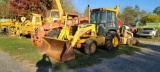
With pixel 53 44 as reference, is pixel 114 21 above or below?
above

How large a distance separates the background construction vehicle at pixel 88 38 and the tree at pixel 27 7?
42.8ft

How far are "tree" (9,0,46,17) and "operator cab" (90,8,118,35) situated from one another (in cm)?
1322

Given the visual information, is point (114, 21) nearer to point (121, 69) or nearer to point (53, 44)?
point (53, 44)

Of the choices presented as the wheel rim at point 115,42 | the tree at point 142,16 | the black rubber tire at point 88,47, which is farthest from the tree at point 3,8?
the tree at point 142,16

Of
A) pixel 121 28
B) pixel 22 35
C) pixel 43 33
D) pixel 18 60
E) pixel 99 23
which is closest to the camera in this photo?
pixel 18 60

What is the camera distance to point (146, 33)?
28.8m

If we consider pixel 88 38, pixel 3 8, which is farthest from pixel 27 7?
pixel 3 8

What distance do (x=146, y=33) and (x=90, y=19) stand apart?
56.2 feet

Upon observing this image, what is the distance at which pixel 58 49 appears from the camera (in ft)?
35.9

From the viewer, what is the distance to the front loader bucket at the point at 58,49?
32.5 feet

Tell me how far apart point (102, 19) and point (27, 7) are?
582 inches

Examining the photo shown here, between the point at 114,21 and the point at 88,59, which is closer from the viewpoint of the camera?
the point at 88,59

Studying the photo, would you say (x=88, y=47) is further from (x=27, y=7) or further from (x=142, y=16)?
(x=142, y=16)

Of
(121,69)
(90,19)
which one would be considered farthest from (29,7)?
(121,69)
